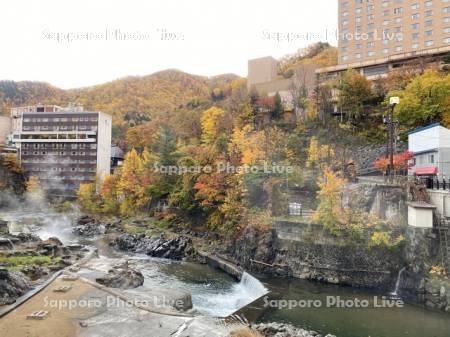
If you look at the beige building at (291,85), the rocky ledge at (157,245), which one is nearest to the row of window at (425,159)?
the rocky ledge at (157,245)

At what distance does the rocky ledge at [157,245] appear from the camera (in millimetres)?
32812

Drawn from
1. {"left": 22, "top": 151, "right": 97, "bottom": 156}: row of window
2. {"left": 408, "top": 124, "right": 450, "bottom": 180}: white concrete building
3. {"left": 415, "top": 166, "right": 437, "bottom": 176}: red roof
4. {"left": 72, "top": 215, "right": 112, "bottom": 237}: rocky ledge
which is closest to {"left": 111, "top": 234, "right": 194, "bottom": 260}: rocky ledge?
{"left": 72, "top": 215, "right": 112, "bottom": 237}: rocky ledge

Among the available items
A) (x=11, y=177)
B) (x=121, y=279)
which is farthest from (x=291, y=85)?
(x=11, y=177)

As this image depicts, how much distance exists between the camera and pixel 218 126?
53.7 m

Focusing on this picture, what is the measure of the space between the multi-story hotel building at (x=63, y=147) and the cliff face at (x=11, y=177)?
9.00 feet

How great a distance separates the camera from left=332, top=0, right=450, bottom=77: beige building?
180 ft

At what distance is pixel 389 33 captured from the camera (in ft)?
198

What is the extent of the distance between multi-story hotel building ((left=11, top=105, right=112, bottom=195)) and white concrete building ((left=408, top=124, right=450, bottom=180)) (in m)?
66.0

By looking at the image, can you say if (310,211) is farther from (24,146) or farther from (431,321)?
(24,146)

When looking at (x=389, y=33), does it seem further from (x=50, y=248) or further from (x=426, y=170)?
(x=50, y=248)

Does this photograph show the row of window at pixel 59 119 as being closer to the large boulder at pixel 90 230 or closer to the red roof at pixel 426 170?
the large boulder at pixel 90 230

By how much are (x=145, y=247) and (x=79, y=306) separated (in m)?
18.5

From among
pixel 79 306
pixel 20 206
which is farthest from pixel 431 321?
pixel 20 206

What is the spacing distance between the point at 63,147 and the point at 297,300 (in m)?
72.8
